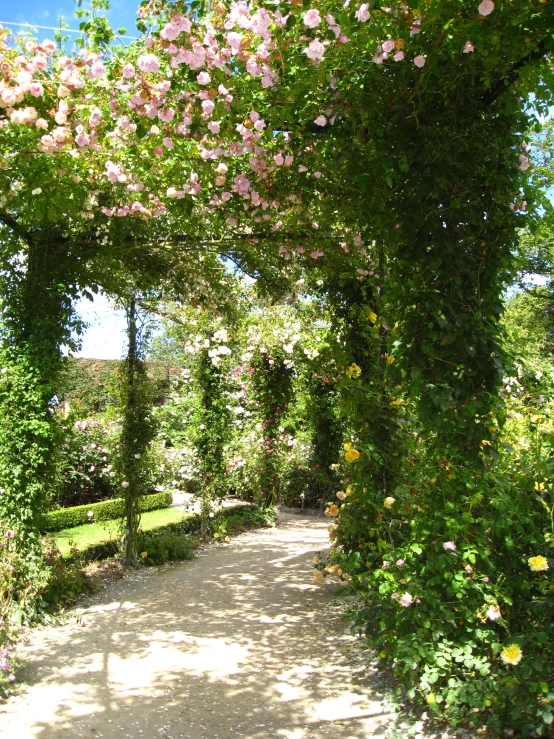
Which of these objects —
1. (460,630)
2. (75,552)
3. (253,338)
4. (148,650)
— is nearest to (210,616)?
(148,650)

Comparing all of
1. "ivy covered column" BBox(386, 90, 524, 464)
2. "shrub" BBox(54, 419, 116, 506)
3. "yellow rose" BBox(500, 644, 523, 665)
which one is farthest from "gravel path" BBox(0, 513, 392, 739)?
"shrub" BBox(54, 419, 116, 506)

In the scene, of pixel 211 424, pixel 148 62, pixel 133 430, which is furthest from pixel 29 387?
pixel 211 424

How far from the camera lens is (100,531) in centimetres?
748

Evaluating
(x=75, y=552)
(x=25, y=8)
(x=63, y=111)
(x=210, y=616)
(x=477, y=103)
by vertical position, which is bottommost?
(x=210, y=616)

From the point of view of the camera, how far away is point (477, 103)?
2783 millimetres

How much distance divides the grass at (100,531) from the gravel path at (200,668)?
0.82 metres

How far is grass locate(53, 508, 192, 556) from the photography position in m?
6.48

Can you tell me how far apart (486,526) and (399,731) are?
1010mm

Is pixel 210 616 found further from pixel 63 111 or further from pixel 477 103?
pixel 477 103

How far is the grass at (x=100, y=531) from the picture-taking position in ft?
21.2

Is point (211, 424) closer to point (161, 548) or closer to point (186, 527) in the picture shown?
point (186, 527)

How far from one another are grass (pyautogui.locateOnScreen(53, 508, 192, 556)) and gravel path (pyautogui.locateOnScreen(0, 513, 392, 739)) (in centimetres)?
82

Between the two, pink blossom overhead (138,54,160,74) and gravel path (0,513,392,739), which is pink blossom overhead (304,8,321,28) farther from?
gravel path (0,513,392,739)

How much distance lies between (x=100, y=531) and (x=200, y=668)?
413 cm
